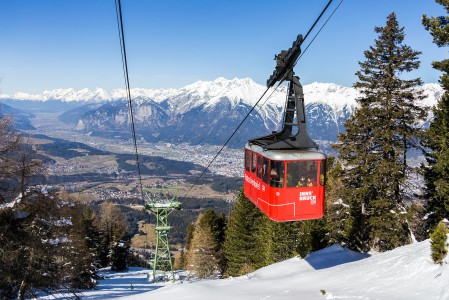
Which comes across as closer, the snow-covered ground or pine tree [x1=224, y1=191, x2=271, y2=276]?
the snow-covered ground

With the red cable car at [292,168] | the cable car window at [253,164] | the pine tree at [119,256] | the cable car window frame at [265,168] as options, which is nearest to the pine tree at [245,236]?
the pine tree at [119,256]

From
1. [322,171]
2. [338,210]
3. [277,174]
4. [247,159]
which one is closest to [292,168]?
[277,174]

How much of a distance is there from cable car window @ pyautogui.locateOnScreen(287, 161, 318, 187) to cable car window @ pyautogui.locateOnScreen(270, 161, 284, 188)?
270 mm

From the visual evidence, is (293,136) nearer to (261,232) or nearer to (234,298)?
(234,298)

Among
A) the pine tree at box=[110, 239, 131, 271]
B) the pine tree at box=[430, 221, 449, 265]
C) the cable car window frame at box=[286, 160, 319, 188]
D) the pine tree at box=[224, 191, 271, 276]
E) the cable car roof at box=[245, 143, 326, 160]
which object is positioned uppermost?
the cable car roof at box=[245, 143, 326, 160]

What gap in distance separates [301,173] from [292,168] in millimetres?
478

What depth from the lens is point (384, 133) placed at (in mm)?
24172

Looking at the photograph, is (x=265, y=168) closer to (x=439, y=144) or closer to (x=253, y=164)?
(x=253, y=164)

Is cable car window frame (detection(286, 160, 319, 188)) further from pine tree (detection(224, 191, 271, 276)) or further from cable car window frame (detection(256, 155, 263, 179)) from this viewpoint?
pine tree (detection(224, 191, 271, 276))

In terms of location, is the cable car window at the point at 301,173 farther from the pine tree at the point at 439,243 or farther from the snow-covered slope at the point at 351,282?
the pine tree at the point at 439,243

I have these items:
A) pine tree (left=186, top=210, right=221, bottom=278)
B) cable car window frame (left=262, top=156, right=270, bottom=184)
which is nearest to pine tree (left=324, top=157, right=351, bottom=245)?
cable car window frame (left=262, top=156, right=270, bottom=184)

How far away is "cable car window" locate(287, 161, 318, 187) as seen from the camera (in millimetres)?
13844

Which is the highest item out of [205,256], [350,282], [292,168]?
[292,168]

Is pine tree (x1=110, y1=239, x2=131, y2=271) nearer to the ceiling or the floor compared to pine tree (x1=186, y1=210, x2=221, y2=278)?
nearer to the floor
